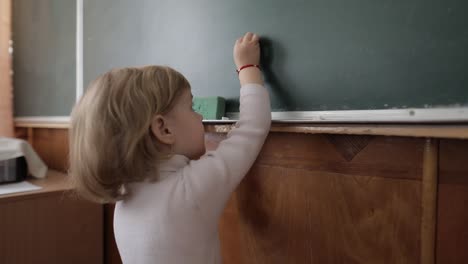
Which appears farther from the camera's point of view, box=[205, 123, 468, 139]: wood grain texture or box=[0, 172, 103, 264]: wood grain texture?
box=[0, 172, 103, 264]: wood grain texture

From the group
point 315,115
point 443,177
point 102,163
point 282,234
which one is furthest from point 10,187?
point 443,177

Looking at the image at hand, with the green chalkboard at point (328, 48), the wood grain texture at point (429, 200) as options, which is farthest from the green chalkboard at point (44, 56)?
the wood grain texture at point (429, 200)

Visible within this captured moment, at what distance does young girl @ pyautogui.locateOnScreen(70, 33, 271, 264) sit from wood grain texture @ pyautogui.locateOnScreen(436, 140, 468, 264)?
1.00ft

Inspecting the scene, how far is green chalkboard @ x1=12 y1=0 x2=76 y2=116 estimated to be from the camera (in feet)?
4.74

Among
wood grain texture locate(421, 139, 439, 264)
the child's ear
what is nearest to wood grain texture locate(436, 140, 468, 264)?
wood grain texture locate(421, 139, 439, 264)

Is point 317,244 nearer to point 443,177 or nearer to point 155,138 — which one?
point 443,177

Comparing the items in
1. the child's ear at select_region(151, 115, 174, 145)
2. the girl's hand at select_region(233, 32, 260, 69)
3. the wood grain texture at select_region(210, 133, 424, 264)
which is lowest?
the wood grain texture at select_region(210, 133, 424, 264)

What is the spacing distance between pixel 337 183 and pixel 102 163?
1.42ft

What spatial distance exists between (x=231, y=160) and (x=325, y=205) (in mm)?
220

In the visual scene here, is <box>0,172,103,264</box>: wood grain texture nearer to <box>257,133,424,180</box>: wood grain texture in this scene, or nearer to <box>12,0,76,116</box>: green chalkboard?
<box>12,0,76,116</box>: green chalkboard

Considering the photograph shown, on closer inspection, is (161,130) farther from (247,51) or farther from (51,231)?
(51,231)

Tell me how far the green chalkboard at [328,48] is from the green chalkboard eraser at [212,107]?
0.07ft

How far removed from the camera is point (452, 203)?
1.74 feet

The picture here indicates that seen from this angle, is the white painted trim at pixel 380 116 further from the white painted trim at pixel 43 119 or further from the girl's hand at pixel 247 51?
the white painted trim at pixel 43 119
